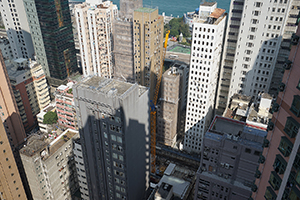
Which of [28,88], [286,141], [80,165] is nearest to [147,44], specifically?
[28,88]

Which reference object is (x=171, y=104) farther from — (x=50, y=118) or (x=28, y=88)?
(x=28, y=88)

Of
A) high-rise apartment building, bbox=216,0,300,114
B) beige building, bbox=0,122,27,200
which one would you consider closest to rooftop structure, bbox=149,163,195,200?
beige building, bbox=0,122,27,200

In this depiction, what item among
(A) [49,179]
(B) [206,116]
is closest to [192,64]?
(B) [206,116]

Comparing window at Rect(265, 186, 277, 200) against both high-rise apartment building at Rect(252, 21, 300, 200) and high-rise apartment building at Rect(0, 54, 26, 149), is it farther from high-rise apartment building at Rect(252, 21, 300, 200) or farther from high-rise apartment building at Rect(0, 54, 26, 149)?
high-rise apartment building at Rect(0, 54, 26, 149)

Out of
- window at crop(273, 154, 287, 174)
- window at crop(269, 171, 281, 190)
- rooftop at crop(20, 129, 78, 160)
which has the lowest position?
rooftop at crop(20, 129, 78, 160)

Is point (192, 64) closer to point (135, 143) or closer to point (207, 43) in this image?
point (207, 43)

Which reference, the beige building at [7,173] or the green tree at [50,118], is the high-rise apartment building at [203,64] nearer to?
the green tree at [50,118]
